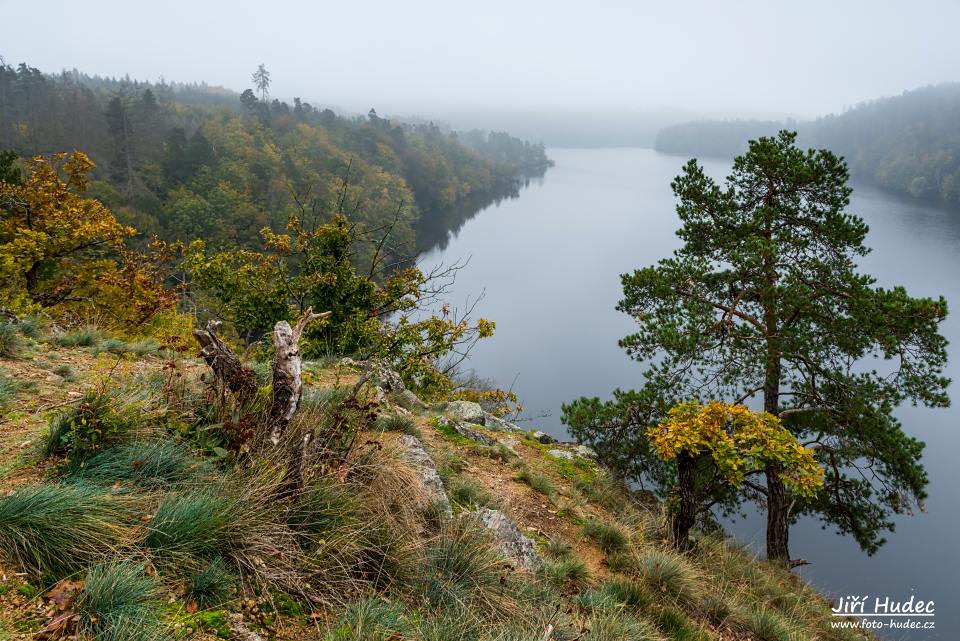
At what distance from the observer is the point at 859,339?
29.2 ft

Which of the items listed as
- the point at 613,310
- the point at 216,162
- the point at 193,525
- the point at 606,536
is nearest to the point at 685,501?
the point at 606,536

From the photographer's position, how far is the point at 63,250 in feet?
43.3

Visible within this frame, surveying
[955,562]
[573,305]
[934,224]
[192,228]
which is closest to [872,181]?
[934,224]

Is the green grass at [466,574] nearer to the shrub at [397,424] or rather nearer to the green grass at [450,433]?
the shrub at [397,424]

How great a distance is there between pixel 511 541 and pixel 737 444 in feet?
9.69

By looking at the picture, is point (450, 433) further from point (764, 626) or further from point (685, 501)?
point (764, 626)

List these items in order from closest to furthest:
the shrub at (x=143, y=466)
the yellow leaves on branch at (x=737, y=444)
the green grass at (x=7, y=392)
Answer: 1. the shrub at (x=143, y=466)
2. the green grass at (x=7, y=392)
3. the yellow leaves on branch at (x=737, y=444)

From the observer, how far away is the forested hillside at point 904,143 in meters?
98.3

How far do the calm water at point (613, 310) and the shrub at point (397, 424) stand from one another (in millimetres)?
6937

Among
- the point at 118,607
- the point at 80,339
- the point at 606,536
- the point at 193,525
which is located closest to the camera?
the point at 118,607

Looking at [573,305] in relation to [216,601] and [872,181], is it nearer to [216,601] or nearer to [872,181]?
[216,601]

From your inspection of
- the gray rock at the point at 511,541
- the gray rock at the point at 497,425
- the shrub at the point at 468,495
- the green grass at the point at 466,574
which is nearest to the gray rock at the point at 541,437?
the gray rock at the point at 497,425

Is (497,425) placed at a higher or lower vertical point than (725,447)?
lower

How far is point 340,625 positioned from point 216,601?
2.08ft
